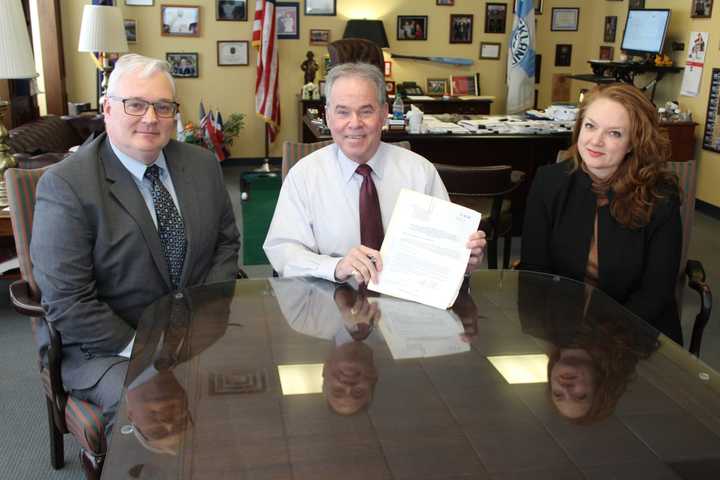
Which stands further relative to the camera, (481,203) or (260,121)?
(260,121)

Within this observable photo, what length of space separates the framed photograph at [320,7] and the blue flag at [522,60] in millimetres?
2111

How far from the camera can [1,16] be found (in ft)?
11.3

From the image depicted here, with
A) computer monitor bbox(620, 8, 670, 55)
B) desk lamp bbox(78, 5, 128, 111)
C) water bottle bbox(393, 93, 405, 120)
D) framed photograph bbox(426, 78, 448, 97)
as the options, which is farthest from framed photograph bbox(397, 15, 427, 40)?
desk lamp bbox(78, 5, 128, 111)

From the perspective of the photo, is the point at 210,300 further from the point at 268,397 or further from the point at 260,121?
the point at 260,121

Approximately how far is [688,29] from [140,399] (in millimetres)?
6627

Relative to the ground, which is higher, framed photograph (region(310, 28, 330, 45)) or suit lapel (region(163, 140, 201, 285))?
framed photograph (region(310, 28, 330, 45))

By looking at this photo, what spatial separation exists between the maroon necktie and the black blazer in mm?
590

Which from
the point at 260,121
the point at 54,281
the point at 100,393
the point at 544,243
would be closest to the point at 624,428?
the point at 544,243

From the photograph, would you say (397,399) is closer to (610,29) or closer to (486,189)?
(486,189)

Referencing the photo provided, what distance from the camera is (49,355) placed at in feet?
6.86

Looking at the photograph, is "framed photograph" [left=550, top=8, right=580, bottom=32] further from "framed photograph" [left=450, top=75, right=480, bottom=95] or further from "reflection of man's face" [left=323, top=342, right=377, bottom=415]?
"reflection of man's face" [left=323, top=342, right=377, bottom=415]

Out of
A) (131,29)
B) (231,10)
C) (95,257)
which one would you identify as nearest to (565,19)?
(231,10)

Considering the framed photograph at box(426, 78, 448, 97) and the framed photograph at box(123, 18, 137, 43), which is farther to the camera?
the framed photograph at box(426, 78, 448, 97)

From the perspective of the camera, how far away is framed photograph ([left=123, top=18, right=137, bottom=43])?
25.7 feet
